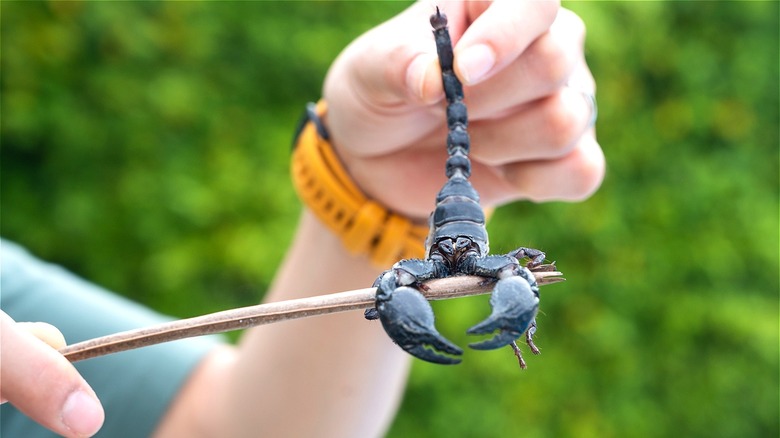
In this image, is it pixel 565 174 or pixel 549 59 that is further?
pixel 565 174

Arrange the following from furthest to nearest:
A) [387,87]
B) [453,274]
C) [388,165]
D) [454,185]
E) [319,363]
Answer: [319,363]
[388,165]
[387,87]
[454,185]
[453,274]

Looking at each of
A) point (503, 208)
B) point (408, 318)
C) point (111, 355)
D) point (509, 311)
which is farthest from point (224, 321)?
point (503, 208)

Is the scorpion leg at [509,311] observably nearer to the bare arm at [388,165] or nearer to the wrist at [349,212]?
the bare arm at [388,165]

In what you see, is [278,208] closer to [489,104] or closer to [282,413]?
[282,413]

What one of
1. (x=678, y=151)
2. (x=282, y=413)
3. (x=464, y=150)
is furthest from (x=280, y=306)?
(x=678, y=151)

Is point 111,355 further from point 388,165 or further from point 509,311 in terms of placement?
point 509,311

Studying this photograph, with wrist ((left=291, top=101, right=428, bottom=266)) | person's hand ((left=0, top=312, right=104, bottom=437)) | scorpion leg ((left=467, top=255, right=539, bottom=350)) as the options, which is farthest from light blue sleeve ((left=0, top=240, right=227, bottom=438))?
scorpion leg ((left=467, top=255, right=539, bottom=350))

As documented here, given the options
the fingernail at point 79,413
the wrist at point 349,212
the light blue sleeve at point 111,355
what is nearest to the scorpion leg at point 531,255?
the fingernail at point 79,413
